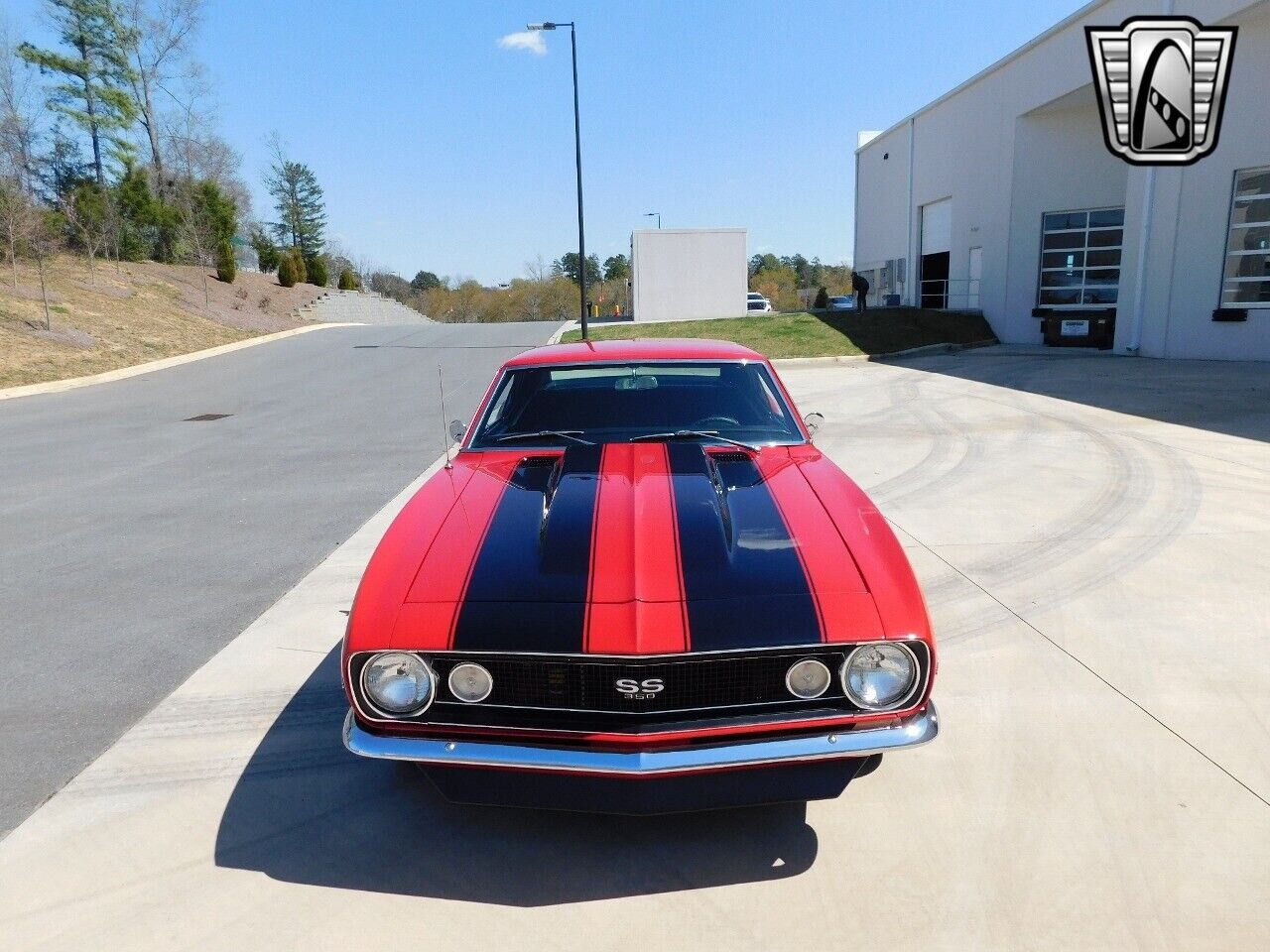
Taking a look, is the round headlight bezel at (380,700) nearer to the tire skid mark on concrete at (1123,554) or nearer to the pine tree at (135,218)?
the tire skid mark on concrete at (1123,554)

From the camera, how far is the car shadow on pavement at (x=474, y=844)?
2518 mm

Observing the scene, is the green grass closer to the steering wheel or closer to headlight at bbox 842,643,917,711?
the steering wheel

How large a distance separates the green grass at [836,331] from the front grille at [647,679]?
665 inches

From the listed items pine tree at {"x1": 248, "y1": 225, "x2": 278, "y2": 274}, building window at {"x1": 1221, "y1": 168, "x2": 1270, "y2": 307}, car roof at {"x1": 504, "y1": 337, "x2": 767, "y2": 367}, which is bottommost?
car roof at {"x1": 504, "y1": 337, "x2": 767, "y2": 367}

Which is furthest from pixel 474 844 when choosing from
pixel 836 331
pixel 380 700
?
pixel 836 331

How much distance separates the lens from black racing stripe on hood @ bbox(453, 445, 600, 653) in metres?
2.35

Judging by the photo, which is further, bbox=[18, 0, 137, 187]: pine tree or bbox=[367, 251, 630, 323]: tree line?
bbox=[367, 251, 630, 323]: tree line

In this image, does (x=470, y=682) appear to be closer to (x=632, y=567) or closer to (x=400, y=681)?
(x=400, y=681)

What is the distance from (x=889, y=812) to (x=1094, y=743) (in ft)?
3.14

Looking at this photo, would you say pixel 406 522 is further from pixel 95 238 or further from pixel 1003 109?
pixel 95 238

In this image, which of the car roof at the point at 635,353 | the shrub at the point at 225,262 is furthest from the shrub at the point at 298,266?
the car roof at the point at 635,353

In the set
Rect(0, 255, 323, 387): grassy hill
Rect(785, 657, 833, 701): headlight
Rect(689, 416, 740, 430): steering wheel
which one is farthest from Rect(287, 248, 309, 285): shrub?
Rect(785, 657, 833, 701): headlight

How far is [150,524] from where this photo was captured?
21.6ft

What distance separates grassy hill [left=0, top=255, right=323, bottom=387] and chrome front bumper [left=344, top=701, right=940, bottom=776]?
17.7m
